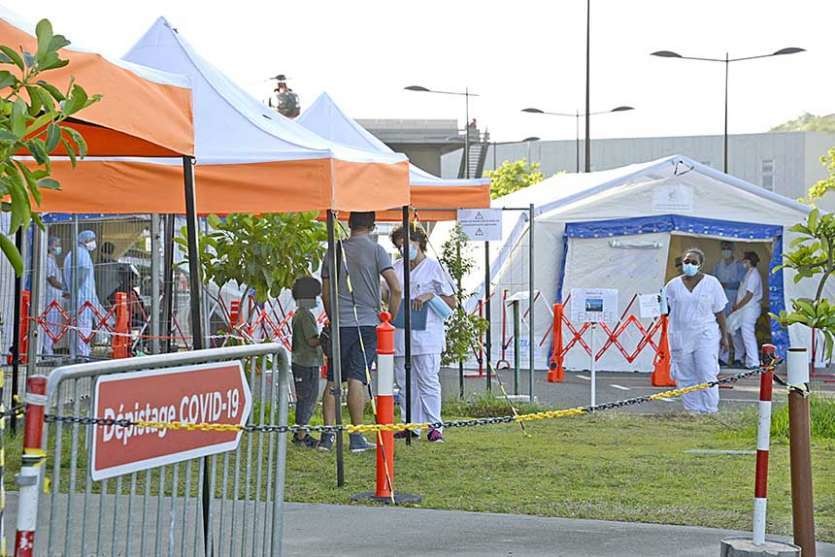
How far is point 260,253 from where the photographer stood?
13.5 m

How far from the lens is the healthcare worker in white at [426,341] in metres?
12.7

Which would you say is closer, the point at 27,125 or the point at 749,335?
the point at 27,125

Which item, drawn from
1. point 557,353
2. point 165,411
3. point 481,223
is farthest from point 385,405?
point 557,353

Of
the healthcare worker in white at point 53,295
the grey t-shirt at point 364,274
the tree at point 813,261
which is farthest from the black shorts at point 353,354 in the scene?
the healthcare worker in white at point 53,295

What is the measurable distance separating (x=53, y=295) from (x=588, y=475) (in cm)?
935

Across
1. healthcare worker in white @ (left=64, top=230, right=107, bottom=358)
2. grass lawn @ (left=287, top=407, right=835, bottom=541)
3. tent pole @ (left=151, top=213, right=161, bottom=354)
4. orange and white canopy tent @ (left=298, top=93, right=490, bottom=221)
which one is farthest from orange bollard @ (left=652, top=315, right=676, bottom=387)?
tent pole @ (left=151, top=213, right=161, bottom=354)

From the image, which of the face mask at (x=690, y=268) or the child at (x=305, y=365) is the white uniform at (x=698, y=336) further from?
the child at (x=305, y=365)

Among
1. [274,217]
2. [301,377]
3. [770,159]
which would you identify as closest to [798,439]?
[301,377]

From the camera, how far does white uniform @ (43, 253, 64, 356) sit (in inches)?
665

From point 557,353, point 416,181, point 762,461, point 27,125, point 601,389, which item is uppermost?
point 416,181

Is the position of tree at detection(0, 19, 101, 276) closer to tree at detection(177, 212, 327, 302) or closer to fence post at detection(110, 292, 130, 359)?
tree at detection(177, 212, 327, 302)

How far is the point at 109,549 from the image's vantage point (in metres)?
4.75

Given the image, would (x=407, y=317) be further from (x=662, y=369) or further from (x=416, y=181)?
(x=662, y=369)

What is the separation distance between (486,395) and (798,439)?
8993 mm
